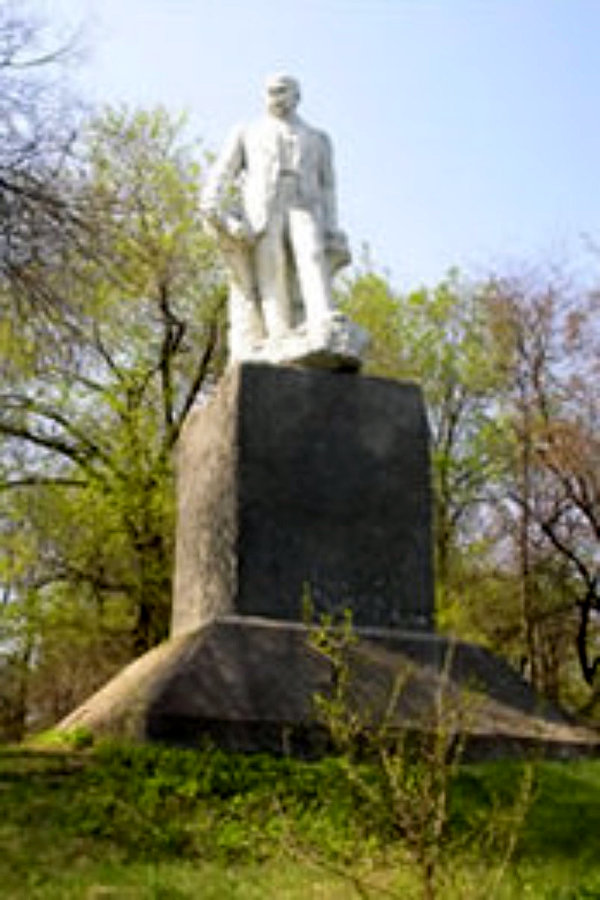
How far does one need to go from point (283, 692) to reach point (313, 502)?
4.43 feet

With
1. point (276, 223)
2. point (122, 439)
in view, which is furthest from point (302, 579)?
point (122, 439)

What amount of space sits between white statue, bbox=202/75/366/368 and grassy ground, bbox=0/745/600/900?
3.19 meters

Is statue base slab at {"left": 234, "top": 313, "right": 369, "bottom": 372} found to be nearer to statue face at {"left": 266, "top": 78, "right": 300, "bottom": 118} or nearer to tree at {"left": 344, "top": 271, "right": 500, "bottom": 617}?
statue face at {"left": 266, "top": 78, "right": 300, "bottom": 118}

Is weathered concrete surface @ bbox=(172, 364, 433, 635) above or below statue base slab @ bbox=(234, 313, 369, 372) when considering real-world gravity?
below

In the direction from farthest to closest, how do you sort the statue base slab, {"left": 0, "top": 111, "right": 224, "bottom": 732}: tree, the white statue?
1. {"left": 0, "top": 111, "right": 224, "bottom": 732}: tree
2. the white statue
3. the statue base slab

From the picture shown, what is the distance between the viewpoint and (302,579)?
23.2 feet

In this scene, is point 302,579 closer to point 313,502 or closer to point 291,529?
point 291,529

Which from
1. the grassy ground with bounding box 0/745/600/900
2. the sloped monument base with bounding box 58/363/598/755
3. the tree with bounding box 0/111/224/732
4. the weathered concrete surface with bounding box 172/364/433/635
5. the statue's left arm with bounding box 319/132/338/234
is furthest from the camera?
the tree with bounding box 0/111/224/732

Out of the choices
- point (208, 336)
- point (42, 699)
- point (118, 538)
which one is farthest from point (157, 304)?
point (42, 699)

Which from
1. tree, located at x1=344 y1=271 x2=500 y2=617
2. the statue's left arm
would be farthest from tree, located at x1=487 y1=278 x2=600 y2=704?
the statue's left arm

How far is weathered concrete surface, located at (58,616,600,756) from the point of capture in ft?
19.7

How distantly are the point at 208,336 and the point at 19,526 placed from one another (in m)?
3.94

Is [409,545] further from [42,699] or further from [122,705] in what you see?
[42,699]

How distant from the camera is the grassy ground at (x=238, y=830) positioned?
13.3 feet
